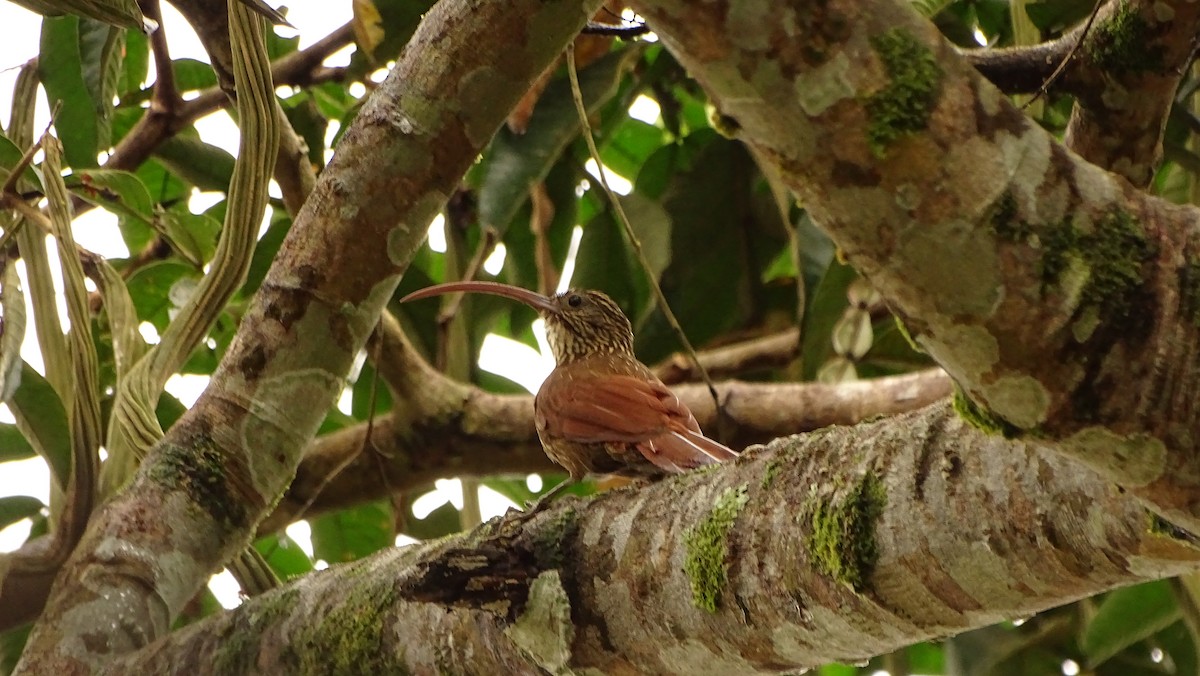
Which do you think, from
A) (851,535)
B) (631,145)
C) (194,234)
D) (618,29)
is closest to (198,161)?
(194,234)

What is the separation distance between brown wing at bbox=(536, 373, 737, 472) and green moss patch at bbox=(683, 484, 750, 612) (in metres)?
0.51

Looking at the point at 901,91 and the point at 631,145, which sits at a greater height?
the point at 631,145

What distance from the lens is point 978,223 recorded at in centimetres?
89

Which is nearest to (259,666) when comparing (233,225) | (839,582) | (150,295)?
(233,225)

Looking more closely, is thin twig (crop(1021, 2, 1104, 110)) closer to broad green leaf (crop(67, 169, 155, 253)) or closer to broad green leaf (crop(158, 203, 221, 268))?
A: broad green leaf (crop(67, 169, 155, 253))

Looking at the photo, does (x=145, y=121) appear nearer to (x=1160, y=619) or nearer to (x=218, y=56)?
(x=218, y=56)

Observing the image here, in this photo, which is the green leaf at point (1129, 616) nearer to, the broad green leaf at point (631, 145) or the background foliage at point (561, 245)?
the background foliage at point (561, 245)

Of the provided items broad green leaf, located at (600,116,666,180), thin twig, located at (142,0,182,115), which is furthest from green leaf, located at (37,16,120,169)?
broad green leaf, located at (600,116,666,180)

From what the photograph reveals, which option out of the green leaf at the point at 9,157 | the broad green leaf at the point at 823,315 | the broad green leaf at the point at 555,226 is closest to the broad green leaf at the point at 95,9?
the green leaf at the point at 9,157

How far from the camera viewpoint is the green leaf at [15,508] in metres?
2.87

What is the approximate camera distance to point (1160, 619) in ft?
8.79

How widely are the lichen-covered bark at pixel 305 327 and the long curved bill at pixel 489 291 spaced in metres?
0.48

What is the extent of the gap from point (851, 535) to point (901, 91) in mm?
574

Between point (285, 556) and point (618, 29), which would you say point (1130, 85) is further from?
point (285, 556)
